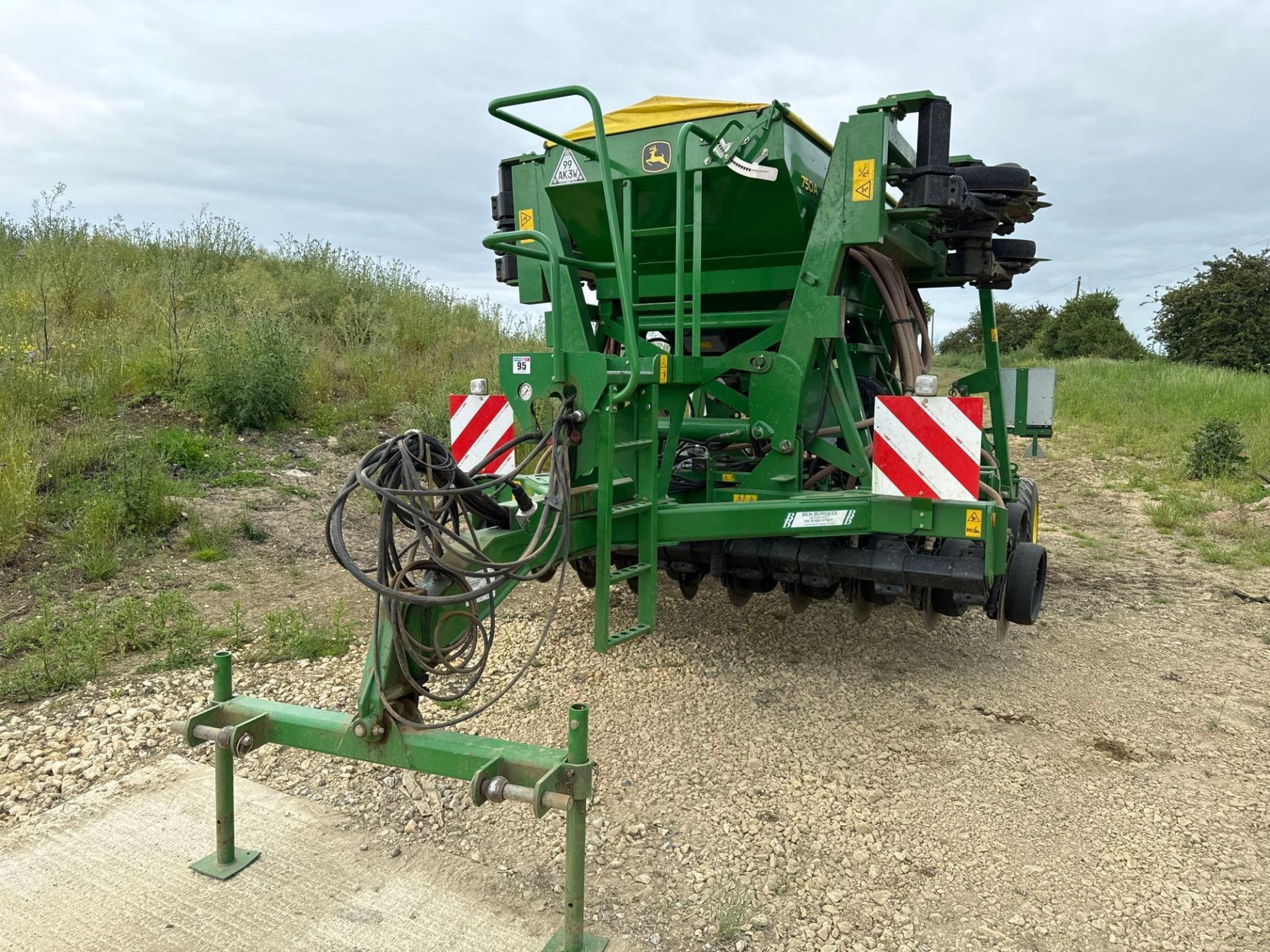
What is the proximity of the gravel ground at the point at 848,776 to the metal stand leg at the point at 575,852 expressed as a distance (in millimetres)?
183

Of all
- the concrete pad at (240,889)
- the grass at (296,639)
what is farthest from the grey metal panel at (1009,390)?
the concrete pad at (240,889)

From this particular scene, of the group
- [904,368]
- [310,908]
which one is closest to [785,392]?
[904,368]

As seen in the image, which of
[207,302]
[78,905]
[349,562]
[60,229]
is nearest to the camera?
[349,562]

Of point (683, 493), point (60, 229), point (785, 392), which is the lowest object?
point (683, 493)

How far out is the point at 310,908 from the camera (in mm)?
Answer: 2615

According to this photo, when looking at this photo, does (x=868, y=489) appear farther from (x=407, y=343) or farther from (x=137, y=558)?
(x=407, y=343)

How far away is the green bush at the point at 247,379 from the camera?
A: 24.2 ft

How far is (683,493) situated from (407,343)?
670 centimetres

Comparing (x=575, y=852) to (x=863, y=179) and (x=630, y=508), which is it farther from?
(x=863, y=179)

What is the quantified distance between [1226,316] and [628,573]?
102ft

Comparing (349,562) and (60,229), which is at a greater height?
(60,229)

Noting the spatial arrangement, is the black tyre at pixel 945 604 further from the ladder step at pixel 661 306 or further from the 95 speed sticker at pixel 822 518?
the ladder step at pixel 661 306

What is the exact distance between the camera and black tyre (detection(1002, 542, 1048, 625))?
4.24 meters

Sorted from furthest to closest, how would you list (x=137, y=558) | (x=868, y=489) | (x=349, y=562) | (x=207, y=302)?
(x=207, y=302), (x=137, y=558), (x=868, y=489), (x=349, y=562)
